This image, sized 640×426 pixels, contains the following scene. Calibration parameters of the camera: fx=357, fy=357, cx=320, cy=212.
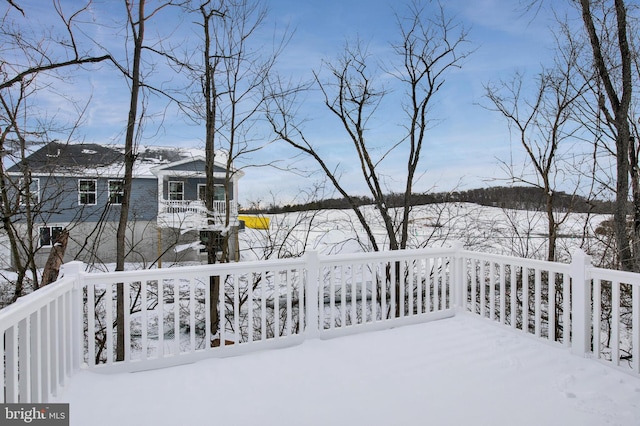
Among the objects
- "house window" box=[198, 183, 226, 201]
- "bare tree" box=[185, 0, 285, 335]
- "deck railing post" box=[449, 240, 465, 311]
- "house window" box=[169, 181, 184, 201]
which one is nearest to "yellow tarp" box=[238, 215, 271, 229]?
"bare tree" box=[185, 0, 285, 335]

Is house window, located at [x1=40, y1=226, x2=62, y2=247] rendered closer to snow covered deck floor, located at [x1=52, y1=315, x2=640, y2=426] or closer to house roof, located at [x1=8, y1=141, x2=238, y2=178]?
house roof, located at [x1=8, y1=141, x2=238, y2=178]

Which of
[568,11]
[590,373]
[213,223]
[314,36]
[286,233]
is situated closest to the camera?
[590,373]

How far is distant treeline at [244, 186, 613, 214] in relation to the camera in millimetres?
5965

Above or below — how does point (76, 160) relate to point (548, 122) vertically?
below

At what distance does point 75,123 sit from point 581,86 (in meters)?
7.55

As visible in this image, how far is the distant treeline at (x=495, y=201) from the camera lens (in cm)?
596

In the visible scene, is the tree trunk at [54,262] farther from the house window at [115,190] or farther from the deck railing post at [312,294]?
the deck railing post at [312,294]

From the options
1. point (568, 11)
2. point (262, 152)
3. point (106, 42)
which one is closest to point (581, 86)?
point (568, 11)

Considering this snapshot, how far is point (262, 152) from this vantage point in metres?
6.84

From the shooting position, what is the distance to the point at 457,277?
4.13 m

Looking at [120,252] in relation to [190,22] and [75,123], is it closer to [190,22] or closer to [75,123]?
[75,123]

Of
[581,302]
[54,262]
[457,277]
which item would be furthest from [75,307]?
[581,302]

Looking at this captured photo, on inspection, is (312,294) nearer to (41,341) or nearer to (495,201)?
(41,341)

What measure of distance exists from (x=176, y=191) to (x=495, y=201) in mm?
9498
